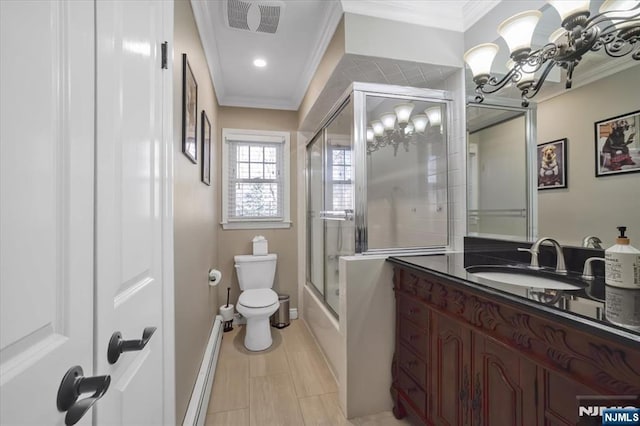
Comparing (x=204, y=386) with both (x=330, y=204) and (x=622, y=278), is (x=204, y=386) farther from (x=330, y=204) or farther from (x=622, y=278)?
(x=622, y=278)

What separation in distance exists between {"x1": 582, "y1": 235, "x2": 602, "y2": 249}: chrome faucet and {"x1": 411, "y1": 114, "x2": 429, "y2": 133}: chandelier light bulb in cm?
116

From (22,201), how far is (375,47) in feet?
6.00

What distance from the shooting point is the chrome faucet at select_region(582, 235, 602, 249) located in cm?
121

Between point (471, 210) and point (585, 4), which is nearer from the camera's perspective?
point (585, 4)

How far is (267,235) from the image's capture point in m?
3.25

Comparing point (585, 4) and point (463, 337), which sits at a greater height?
point (585, 4)

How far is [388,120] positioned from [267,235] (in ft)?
6.30

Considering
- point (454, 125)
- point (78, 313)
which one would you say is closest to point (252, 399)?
point (78, 313)

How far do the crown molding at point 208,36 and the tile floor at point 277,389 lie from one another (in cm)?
245

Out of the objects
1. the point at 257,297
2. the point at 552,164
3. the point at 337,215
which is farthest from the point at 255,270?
the point at 552,164

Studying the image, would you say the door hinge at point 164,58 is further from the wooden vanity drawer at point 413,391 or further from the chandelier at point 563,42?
the wooden vanity drawer at point 413,391

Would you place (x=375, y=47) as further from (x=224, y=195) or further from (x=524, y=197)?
(x=224, y=195)

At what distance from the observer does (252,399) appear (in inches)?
72.7

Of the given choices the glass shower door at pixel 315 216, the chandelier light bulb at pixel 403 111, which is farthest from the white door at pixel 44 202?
the glass shower door at pixel 315 216
